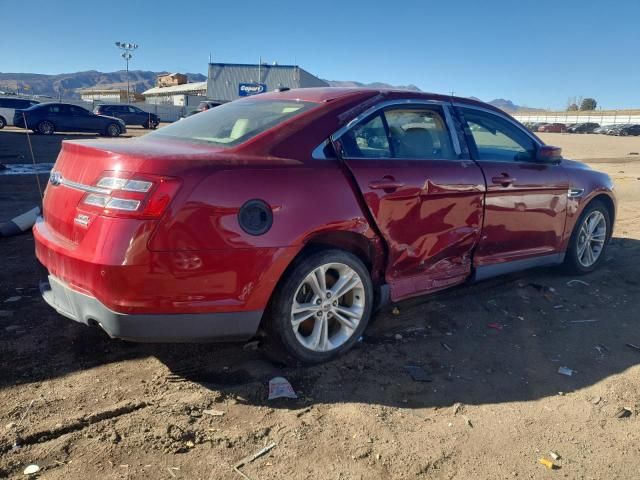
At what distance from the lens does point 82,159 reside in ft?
9.55

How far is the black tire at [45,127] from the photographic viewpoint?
22.7 metres

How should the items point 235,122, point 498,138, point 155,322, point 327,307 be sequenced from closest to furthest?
point 155,322 → point 327,307 → point 235,122 → point 498,138

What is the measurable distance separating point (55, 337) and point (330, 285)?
1851mm

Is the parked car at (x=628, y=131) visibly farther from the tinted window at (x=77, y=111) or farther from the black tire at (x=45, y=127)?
the black tire at (x=45, y=127)

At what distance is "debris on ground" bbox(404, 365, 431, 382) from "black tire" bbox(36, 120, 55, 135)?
2379 centimetres

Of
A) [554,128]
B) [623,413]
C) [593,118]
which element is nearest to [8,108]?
[623,413]

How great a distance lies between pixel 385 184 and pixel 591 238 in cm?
307

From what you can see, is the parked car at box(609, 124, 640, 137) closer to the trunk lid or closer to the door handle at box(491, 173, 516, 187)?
the door handle at box(491, 173, 516, 187)

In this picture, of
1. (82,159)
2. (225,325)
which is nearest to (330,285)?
(225,325)

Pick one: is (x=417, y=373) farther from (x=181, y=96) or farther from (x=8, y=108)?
(x=181, y=96)

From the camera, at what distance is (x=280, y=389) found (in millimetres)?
2955

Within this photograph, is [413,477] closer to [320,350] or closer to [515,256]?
[320,350]

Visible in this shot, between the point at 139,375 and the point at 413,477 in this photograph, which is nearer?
the point at 413,477

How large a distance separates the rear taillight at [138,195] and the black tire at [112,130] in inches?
902
